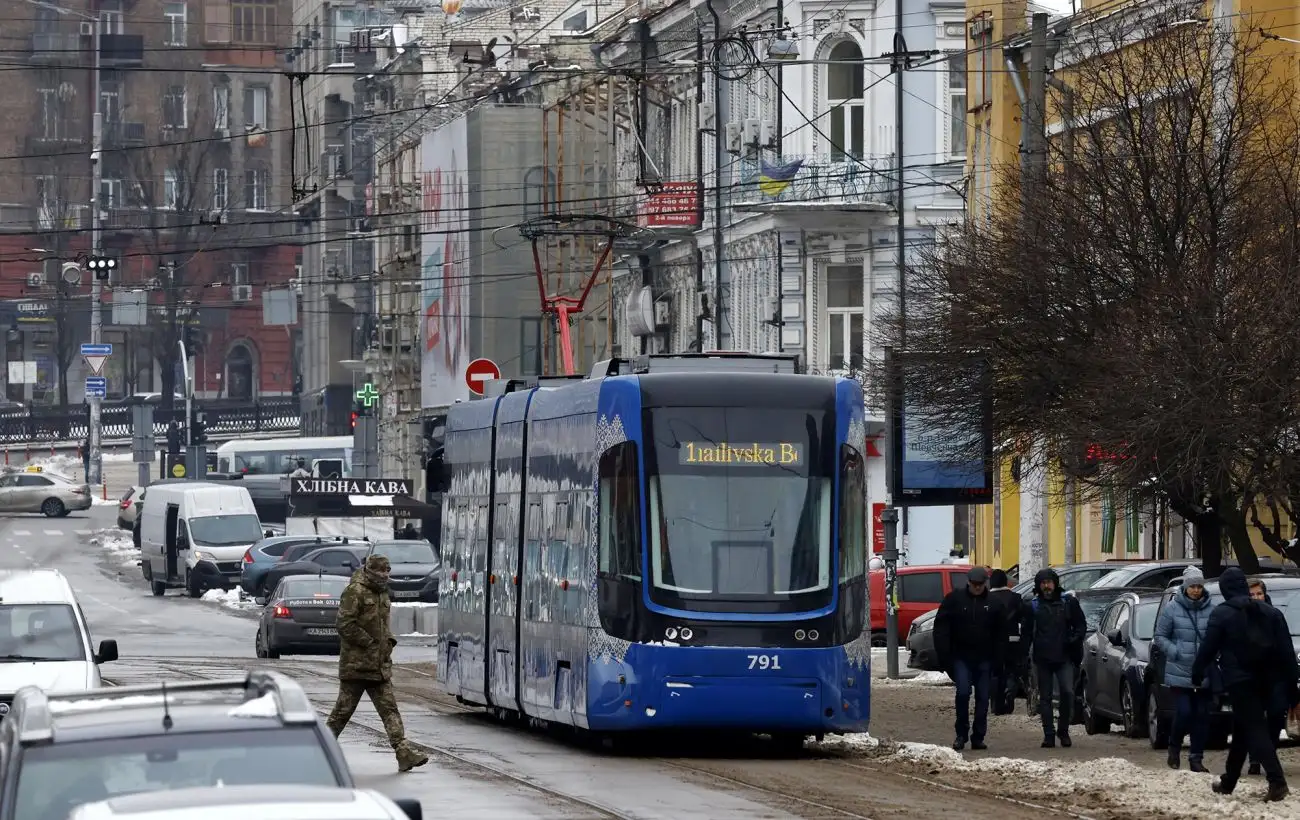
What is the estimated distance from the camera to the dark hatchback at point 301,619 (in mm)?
39594

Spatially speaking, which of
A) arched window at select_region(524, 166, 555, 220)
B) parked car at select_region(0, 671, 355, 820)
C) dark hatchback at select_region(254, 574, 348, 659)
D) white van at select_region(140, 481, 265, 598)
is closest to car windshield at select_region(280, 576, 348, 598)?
dark hatchback at select_region(254, 574, 348, 659)

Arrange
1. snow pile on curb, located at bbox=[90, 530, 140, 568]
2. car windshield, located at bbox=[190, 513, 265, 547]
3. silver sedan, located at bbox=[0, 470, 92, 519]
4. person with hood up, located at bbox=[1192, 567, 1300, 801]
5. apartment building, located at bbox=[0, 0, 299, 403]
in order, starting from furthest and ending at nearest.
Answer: apartment building, located at bbox=[0, 0, 299, 403]
silver sedan, located at bbox=[0, 470, 92, 519]
snow pile on curb, located at bbox=[90, 530, 140, 568]
car windshield, located at bbox=[190, 513, 265, 547]
person with hood up, located at bbox=[1192, 567, 1300, 801]

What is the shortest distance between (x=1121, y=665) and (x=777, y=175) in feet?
104

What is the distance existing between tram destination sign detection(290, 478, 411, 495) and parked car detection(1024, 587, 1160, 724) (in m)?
41.2

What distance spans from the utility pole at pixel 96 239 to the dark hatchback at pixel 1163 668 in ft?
243

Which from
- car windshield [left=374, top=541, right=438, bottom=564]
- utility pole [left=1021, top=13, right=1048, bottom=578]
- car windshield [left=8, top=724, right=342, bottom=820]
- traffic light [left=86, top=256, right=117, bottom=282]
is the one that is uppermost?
traffic light [left=86, top=256, right=117, bottom=282]

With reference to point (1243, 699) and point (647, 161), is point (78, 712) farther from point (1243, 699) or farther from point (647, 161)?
point (647, 161)

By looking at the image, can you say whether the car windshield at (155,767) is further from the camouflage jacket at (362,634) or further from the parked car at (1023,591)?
the parked car at (1023,591)

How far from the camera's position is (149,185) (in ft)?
416

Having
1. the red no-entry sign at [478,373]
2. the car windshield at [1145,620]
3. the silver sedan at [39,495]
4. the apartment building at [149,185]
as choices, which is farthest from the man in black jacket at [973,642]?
the apartment building at [149,185]

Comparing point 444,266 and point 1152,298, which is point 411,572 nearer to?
point 1152,298

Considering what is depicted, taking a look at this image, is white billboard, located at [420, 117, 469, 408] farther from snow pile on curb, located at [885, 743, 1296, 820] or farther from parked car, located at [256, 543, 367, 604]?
snow pile on curb, located at [885, 743, 1296, 820]

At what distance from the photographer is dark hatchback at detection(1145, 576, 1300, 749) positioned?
73.8ft

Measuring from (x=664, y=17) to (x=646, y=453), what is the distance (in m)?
44.3
